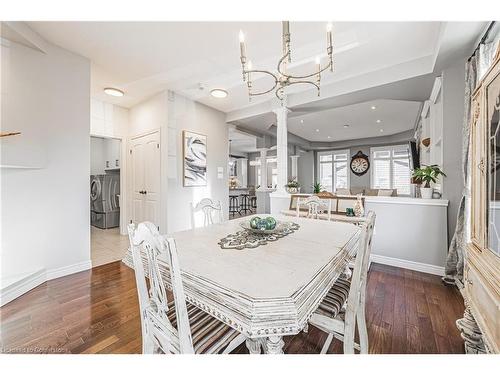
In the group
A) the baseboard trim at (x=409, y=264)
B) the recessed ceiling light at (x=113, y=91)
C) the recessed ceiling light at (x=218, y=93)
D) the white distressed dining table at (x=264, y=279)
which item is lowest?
the baseboard trim at (x=409, y=264)

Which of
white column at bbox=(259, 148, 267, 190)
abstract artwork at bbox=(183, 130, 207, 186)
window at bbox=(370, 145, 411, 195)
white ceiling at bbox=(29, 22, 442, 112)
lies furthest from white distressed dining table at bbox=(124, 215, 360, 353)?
window at bbox=(370, 145, 411, 195)

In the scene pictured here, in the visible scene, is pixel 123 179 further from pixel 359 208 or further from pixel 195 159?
pixel 359 208

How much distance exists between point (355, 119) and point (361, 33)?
136 inches

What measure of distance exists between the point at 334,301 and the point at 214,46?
2638 millimetres

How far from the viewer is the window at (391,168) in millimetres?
7125

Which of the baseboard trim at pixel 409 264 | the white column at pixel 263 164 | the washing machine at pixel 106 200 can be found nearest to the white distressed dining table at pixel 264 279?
the baseboard trim at pixel 409 264

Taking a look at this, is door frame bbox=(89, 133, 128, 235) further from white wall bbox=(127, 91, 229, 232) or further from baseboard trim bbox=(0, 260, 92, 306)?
baseboard trim bbox=(0, 260, 92, 306)

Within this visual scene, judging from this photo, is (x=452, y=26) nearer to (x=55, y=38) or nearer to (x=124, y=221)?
(x=55, y=38)

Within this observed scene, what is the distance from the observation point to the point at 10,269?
7.33ft

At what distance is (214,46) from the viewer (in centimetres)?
244

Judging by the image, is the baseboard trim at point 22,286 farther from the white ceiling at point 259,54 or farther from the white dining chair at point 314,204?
the white dining chair at point 314,204

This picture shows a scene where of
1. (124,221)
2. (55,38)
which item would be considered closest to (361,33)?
(55,38)

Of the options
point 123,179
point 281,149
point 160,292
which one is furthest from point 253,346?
point 123,179

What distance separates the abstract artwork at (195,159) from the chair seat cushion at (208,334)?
302 centimetres
